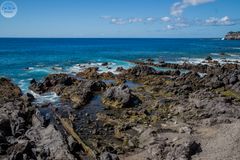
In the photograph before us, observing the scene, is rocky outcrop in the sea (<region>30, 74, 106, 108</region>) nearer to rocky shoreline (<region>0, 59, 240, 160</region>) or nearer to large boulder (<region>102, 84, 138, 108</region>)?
rocky shoreline (<region>0, 59, 240, 160</region>)

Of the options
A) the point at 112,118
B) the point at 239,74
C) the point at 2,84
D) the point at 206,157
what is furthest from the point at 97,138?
the point at 239,74

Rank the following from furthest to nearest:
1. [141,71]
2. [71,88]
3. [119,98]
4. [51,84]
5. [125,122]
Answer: [141,71], [51,84], [71,88], [119,98], [125,122]

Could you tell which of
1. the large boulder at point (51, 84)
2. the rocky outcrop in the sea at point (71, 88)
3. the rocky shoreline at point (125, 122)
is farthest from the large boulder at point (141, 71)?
the large boulder at point (51, 84)

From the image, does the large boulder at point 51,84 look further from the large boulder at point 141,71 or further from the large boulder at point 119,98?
the large boulder at point 141,71

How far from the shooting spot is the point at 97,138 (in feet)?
110

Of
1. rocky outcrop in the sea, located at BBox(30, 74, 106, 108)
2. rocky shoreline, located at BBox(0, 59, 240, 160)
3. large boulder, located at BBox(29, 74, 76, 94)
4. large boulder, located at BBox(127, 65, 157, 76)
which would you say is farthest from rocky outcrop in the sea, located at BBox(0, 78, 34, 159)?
large boulder, located at BBox(127, 65, 157, 76)

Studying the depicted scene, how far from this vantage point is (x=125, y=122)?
38406 millimetres

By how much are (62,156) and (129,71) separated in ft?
158

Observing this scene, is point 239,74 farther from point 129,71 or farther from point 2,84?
point 2,84

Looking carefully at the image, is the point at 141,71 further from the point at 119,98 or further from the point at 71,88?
the point at 119,98

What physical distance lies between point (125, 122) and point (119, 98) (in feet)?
27.7

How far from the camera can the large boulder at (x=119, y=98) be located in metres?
45.7

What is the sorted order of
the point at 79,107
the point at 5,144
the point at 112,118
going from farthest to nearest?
the point at 79,107
the point at 112,118
the point at 5,144

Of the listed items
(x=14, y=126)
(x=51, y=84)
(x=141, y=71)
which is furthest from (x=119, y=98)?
(x=141, y=71)
